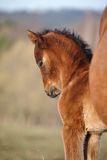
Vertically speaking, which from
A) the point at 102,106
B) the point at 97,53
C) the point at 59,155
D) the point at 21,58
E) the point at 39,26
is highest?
the point at 39,26

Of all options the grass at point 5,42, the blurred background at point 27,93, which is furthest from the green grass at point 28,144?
the grass at point 5,42

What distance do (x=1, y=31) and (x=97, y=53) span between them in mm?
18435

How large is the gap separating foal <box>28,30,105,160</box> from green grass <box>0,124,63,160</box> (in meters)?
2.24

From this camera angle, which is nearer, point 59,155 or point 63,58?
point 63,58

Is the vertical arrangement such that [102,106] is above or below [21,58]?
below

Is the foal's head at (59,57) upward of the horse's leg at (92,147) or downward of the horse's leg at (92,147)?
upward

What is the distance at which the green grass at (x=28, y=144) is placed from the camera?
931cm

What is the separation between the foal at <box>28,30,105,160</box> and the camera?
19.7ft

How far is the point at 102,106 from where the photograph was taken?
5141mm

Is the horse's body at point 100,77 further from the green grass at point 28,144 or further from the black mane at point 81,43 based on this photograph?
the green grass at point 28,144

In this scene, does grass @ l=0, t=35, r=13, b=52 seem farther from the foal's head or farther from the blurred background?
the foal's head

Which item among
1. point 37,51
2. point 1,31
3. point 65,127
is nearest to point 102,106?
point 65,127

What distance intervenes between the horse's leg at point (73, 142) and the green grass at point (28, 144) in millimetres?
2403

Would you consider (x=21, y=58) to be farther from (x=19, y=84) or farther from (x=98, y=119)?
(x=98, y=119)
